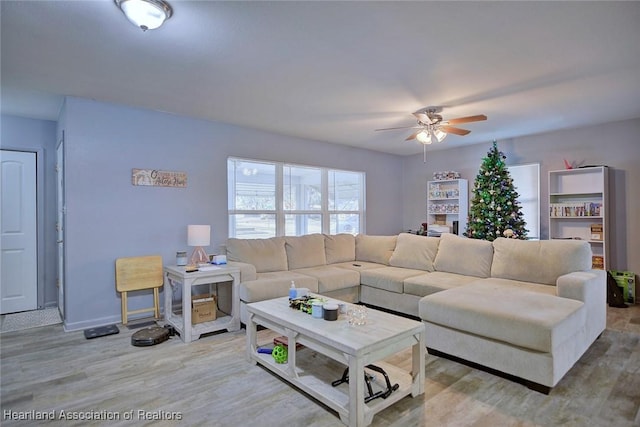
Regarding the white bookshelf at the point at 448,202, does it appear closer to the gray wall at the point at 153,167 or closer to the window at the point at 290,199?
the gray wall at the point at 153,167

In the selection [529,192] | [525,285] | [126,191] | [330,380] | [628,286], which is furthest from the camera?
[529,192]

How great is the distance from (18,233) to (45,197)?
0.52m

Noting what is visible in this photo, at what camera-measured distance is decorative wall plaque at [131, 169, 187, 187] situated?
12.6 feet

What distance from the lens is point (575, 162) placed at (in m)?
4.92

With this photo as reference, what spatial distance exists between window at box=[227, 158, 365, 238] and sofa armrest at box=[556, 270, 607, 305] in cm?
350

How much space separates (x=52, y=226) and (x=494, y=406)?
521cm

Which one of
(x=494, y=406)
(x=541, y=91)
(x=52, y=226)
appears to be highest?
(x=541, y=91)

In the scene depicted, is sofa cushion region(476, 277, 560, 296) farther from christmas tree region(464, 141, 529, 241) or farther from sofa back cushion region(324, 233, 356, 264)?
sofa back cushion region(324, 233, 356, 264)

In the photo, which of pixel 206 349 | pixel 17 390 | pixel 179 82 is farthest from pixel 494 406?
pixel 179 82

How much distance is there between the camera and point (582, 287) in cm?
272

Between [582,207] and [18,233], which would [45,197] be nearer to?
[18,233]

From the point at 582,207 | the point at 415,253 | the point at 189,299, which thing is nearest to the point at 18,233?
the point at 189,299

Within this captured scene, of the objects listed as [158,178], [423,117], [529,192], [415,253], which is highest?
[423,117]

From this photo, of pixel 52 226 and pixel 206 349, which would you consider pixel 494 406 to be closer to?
pixel 206 349
